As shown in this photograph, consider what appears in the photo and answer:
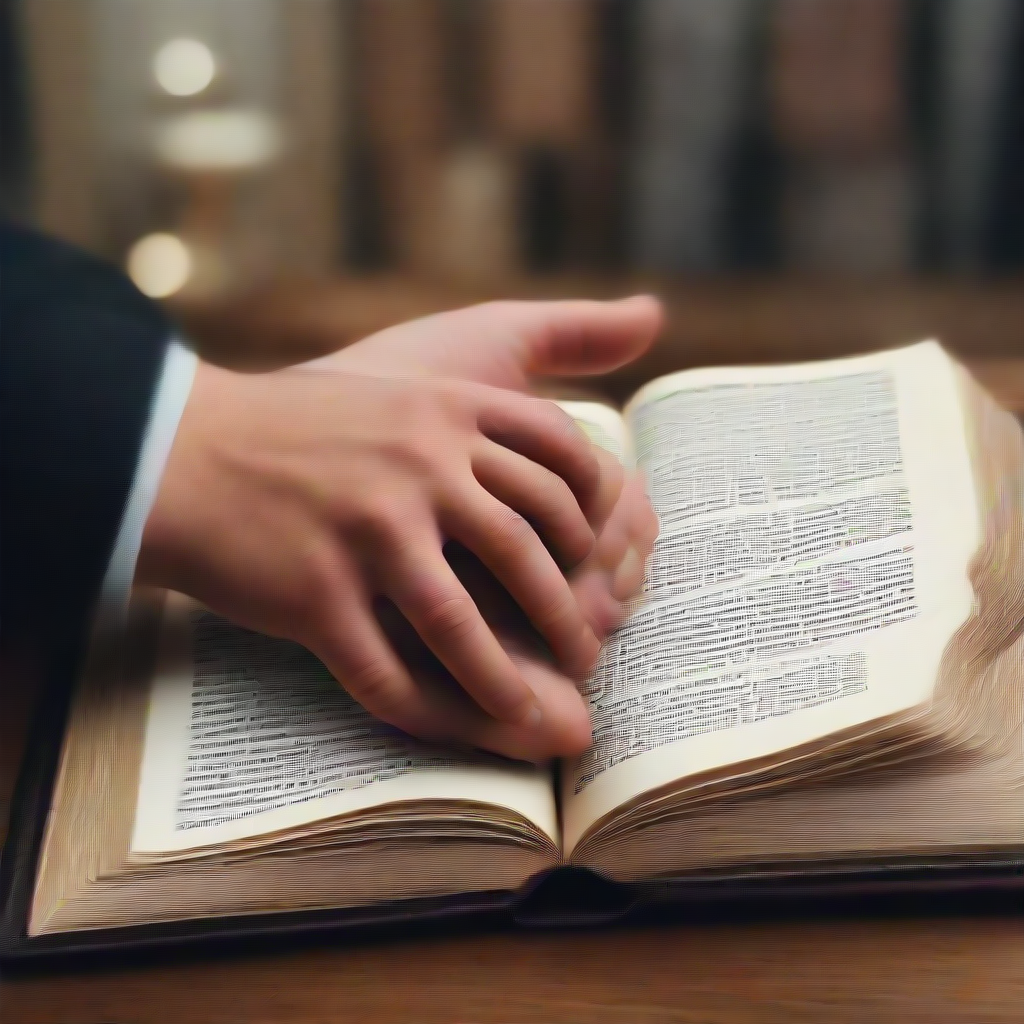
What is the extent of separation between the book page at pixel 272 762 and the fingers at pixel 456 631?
3 centimetres

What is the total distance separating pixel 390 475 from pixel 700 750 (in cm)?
16

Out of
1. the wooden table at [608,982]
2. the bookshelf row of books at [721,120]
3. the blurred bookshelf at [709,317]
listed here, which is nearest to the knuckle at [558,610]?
the wooden table at [608,982]

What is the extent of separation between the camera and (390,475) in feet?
1.43

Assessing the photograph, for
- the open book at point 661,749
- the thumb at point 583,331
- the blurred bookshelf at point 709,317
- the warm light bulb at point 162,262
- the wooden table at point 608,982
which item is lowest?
the wooden table at point 608,982

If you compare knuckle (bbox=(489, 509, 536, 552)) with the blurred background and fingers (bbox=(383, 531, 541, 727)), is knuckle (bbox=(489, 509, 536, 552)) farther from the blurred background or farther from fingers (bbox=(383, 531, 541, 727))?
the blurred background

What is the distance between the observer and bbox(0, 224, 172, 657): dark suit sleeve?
0.43 m

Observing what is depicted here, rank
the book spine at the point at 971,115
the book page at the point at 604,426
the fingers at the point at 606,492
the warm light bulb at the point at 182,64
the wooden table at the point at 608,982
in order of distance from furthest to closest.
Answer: the warm light bulb at the point at 182,64 < the book spine at the point at 971,115 < the book page at the point at 604,426 < the fingers at the point at 606,492 < the wooden table at the point at 608,982

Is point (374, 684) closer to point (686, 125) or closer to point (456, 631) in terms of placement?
point (456, 631)

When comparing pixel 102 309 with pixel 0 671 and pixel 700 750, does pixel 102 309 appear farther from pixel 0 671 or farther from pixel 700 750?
pixel 700 750

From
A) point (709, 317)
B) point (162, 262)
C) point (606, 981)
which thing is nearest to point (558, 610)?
point (606, 981)

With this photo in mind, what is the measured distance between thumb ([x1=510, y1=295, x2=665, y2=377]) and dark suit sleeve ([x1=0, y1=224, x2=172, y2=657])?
196 mm

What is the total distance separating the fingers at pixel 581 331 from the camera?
565 millimetres

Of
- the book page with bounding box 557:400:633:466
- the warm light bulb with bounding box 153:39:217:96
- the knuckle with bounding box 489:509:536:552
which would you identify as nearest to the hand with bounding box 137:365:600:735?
the knuckle with bounding box 489:509:536:552

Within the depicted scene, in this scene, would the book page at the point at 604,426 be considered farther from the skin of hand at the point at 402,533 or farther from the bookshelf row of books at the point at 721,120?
the bookshelf row of books at the point at 721,120
